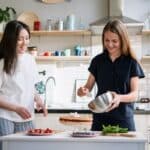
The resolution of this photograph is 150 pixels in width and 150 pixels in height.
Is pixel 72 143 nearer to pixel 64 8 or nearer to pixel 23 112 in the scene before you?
pixel 23 112

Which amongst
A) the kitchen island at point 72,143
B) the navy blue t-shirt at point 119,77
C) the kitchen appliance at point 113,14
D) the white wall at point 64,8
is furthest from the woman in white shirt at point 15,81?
the white wall at point 64,8

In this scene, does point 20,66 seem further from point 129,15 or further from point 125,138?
point 129,15

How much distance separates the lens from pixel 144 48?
4.48 m

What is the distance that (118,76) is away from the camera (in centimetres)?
226

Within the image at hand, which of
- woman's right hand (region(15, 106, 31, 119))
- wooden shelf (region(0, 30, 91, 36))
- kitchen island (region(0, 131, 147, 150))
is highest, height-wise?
wooden shelf (region(0, 30, 91, 36))

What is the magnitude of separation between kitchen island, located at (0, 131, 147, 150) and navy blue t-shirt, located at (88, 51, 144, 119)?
345 millimetres

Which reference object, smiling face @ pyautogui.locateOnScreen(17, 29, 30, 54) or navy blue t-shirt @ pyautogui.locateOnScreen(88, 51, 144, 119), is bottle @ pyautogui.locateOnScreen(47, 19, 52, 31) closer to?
smiling face @ pyautogui.locateOnScreen(17, 29, 30, 54)

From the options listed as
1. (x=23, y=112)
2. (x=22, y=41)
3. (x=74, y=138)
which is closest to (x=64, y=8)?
(x=22, y=41)

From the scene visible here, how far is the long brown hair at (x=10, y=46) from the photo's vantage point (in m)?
2.29

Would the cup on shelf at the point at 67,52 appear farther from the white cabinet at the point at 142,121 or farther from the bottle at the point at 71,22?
the white cabinet at the point at 142,121

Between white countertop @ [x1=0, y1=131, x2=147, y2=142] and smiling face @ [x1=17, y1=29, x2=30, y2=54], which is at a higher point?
smiling face @ [x1=17, y1=29, x2=30, y2=54]

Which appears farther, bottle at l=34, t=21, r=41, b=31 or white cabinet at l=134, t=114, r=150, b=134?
bottle at l=34, t=21, r=41, b=31

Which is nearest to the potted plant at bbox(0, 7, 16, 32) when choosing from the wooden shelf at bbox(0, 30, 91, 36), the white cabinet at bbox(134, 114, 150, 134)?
the wooden shelf at bbox(0, 30, 91, 36)

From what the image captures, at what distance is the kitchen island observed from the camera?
1.82 m
